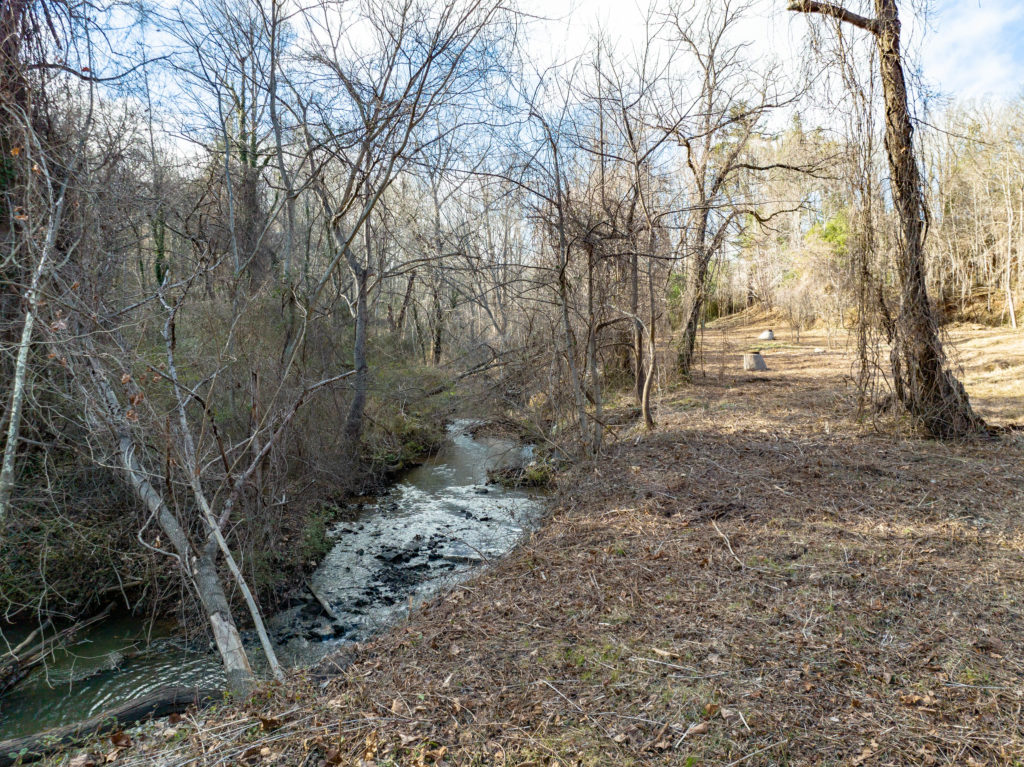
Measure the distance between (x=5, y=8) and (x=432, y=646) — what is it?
22.4 ft

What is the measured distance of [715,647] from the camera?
11.7 feet

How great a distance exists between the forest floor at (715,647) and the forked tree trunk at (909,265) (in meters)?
0.96

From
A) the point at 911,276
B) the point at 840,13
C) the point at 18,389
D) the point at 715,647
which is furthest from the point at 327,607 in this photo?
the point at 840,13

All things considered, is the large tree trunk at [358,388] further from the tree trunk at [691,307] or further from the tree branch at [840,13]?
the tree branch at [840,13]

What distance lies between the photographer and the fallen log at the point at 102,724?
380cm

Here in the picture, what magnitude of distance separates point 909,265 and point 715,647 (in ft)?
19.8

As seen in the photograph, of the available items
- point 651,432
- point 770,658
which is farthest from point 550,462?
point 770,658

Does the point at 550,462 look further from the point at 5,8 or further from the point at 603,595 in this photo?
the point at 5,8

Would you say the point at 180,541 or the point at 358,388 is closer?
the point at 180,541

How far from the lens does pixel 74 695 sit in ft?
17.4

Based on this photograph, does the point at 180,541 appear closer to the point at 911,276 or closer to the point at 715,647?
the point at 715,647

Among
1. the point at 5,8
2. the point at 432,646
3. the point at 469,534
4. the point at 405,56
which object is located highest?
the point at 5,8

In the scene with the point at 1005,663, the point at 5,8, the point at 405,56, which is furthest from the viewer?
the point at 405,56

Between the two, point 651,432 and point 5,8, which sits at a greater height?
point 5,8
